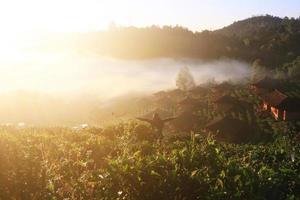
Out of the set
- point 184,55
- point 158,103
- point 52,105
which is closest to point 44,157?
point 158,103

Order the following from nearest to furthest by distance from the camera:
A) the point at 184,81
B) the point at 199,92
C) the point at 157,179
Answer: the point at 157,179
the point at 199,92
the point at 184,81

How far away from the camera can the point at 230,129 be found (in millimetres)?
44906

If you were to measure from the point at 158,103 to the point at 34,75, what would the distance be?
75.2 m

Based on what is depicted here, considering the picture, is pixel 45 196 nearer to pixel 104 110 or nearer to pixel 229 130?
pixel 229 130

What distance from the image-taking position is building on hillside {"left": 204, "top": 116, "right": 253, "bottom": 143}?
145ft

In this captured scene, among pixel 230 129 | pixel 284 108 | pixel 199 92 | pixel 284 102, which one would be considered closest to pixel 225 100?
pixel 284 102

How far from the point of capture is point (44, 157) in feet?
41.5

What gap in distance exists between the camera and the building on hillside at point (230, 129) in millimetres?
44125

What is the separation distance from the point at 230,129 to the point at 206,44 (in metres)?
109

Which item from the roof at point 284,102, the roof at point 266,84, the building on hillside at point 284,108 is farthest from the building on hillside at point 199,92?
the building on hillside at point 284,108

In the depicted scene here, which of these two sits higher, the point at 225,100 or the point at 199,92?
the point at 225,100

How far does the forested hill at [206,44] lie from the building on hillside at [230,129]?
57.6 m

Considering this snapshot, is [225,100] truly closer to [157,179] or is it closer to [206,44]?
[157,179]

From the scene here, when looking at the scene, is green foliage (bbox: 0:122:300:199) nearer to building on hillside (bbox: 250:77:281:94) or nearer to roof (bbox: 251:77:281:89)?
building on hillside (bbox: 250:77:281:94)
